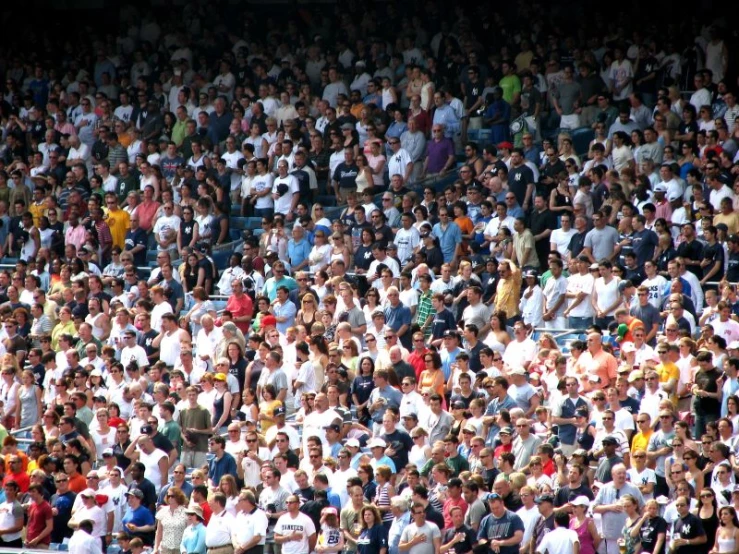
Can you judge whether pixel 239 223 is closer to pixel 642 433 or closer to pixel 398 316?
pixel 398 316

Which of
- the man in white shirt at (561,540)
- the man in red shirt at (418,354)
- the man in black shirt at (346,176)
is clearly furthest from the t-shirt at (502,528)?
the man in black shirt at (346,176)

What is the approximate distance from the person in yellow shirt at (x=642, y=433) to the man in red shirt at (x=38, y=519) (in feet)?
18.8

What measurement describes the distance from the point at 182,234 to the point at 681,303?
25.5 feet

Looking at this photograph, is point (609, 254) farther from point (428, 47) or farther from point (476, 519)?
point (428, 47)

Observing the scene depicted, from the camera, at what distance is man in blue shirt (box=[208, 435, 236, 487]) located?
579 inches

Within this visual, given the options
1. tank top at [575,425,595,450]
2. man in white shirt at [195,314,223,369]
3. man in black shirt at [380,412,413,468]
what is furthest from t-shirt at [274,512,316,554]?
man in white shirt at [195,314,223,369]

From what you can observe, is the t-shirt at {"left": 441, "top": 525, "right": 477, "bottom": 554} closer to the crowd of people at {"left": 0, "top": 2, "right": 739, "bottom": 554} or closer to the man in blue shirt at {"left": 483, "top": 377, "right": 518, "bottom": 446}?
the crowd of people at {"left": 0, "top": 2, "right": 739, "bottom": 554}

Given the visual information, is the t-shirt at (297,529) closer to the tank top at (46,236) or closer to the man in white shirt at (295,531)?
the man in white shirt at (295,531)

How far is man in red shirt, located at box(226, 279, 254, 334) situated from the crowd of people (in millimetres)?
63

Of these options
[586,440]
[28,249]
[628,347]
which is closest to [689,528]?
[586,440]

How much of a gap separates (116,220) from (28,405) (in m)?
4.80

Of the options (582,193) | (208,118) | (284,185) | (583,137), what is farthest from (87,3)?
(582,193)

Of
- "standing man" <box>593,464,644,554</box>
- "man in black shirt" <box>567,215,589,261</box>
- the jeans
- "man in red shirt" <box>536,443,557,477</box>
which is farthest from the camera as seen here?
"man in black shirt" <box>567,215,589,261</box>

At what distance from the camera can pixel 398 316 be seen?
57.2 feet
